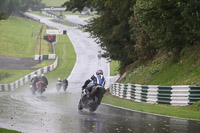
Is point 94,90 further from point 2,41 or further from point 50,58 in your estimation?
point 2,41

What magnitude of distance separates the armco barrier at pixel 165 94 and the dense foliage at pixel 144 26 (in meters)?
2.78

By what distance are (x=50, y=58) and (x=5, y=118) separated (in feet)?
186

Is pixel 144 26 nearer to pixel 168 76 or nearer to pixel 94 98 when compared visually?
pixel 168 76

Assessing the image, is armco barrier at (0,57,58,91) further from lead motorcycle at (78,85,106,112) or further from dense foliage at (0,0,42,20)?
dense foliage at (0,0,42,20)

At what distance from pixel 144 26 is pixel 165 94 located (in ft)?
19.2

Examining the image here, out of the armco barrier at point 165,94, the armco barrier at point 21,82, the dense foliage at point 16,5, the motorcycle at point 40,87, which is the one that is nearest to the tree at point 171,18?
the armco barrier at point 165,94

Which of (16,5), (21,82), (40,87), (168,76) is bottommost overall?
(21,82)

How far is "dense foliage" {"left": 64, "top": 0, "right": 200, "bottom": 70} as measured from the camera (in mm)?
18922

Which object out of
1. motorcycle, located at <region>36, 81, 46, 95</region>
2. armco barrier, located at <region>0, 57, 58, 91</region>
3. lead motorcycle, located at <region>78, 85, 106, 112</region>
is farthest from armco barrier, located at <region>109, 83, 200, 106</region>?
armco barrier, located at <region>0, 57, 58, 91</region>

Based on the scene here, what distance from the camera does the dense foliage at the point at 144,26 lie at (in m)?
18.9

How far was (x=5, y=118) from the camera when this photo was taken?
12094 millimetres

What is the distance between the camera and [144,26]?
22.6m

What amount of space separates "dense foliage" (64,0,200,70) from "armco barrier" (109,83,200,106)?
278 cm

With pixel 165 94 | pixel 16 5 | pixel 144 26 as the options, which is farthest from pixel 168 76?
pixel 16 5
